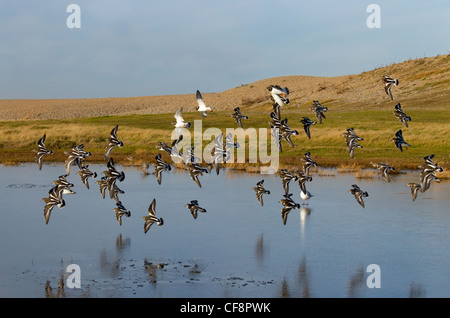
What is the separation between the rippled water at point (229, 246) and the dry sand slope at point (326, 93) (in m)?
60.9

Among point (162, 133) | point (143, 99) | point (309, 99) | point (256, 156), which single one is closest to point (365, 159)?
point (256, 156)

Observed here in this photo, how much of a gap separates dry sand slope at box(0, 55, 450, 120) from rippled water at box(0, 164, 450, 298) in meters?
60.9

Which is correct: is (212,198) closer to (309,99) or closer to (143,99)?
(309,99)

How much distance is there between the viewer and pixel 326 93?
118375mm

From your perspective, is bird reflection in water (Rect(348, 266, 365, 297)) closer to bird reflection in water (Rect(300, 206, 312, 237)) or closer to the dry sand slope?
bird reflection in water (Rect(300, 206, 312, 237))

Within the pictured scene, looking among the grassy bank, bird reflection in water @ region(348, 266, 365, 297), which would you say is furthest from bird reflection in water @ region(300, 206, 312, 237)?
the grassy bank

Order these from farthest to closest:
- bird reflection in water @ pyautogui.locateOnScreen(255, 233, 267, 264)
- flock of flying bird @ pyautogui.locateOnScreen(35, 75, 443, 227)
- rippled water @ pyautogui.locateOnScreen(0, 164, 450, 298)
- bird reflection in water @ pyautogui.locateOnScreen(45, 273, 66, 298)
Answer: bird reflection in water @ pyautogui.locateOnScreen(255, 233, 267, 264), flock of flying bird @ pyautogui.locateOnScreen(35, 75, 443, 227), rippled water @ pyautogui.locateOnScreen(0, 164, 450, 298), bird reflection in water @ pyautogui.locateOnScreen(45, 273, 66, 298)

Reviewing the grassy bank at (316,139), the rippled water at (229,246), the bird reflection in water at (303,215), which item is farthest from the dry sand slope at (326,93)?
the bird reflection in water at (303,215)

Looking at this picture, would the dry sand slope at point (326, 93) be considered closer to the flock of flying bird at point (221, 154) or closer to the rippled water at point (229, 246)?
the rippled water at point (229, 246)

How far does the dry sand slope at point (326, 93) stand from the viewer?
99812 mm

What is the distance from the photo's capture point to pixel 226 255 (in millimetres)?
22828

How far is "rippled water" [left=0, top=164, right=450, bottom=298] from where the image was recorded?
19422 millimetres

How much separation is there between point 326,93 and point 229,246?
317 feet
